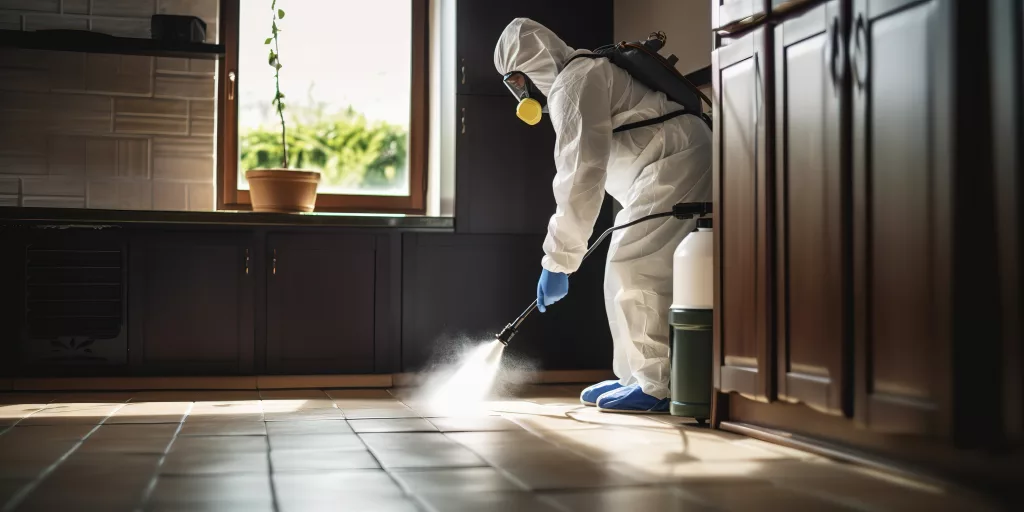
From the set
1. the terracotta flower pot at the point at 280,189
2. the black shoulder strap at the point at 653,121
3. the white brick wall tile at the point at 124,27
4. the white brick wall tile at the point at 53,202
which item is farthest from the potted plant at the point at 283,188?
the black shoulder strap at the point at 653,121

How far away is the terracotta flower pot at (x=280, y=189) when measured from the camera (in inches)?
150

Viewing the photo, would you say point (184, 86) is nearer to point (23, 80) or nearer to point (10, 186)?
point (23, 80)

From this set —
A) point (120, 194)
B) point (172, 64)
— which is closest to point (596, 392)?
point (120, 194)

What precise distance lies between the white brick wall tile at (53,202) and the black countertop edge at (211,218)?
1.20 ft

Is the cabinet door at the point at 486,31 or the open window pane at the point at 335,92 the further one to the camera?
the open window pane at the point at 335,92

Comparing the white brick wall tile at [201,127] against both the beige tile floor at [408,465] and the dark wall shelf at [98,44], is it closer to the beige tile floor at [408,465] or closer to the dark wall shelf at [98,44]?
the dark wall shelf at [98,44]

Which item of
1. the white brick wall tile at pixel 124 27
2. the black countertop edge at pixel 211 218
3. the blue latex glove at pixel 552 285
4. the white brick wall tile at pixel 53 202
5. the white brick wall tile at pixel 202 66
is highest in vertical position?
the white brick wall tile at pixel 124 27

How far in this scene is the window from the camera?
411 cm

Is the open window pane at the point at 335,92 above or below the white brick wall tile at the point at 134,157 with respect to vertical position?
above

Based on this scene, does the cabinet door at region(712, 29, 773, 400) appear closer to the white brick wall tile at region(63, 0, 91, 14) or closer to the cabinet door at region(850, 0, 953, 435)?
the cabinet door at region(850, 0, 953, 435)

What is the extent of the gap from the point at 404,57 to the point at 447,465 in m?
2.71

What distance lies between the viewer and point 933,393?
1.70m

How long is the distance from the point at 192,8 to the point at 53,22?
533 mm

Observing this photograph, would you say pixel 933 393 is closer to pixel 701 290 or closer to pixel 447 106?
pixel 701 290
